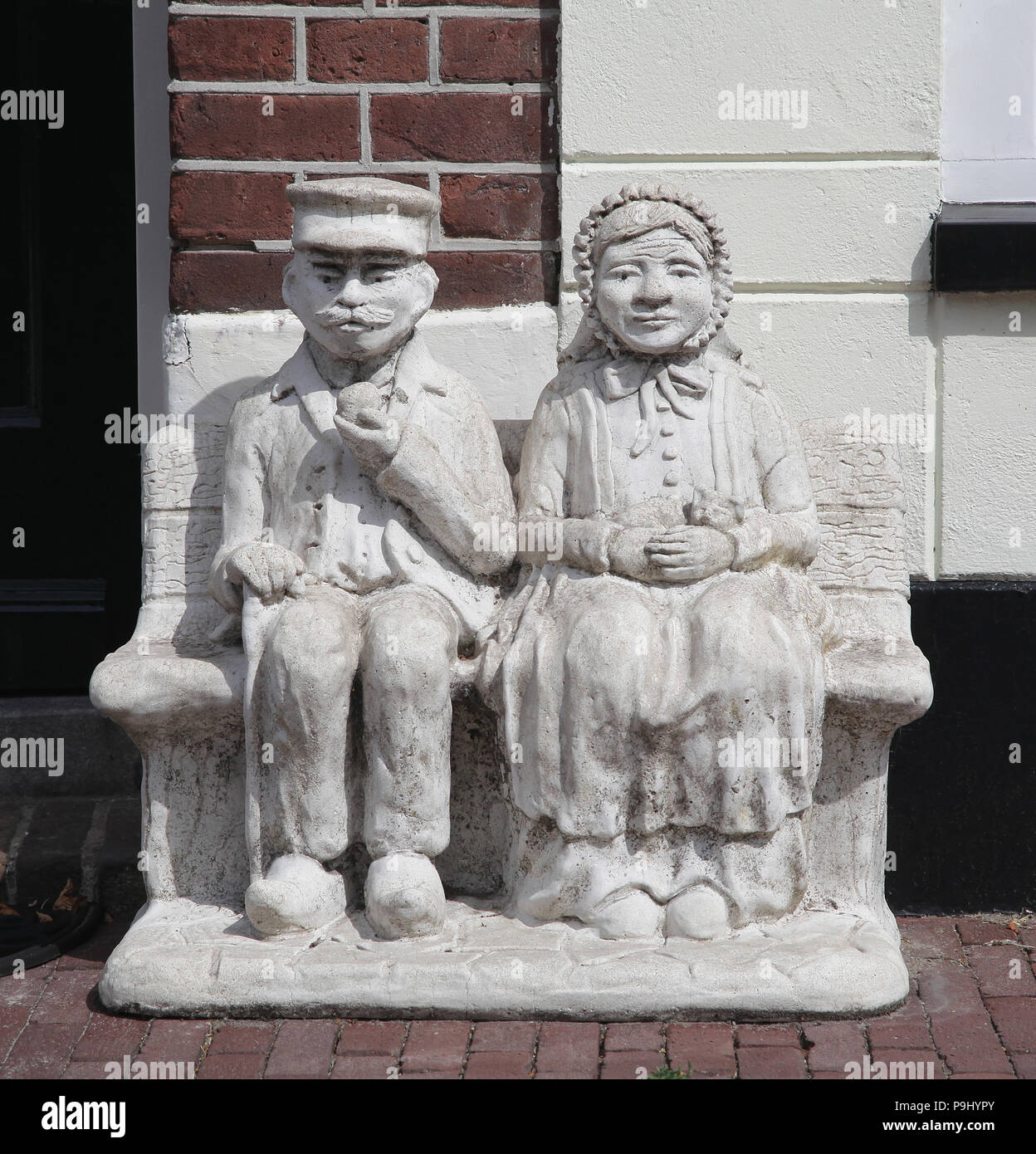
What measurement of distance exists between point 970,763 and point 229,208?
242cm

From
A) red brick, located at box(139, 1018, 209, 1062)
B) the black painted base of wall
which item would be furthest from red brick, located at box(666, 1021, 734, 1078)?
the black painted base of wall

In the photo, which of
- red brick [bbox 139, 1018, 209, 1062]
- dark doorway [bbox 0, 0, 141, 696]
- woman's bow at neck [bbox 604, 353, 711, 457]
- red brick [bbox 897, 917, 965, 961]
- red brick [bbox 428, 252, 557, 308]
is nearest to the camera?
red brick [bbox 139, 1018, 209, 1062]

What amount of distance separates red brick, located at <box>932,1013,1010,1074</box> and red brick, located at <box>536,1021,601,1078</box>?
2.32ft

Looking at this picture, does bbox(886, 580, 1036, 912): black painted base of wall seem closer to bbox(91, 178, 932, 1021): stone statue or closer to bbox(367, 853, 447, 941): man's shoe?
bbox(91, 178, 932, 1021): stone statue

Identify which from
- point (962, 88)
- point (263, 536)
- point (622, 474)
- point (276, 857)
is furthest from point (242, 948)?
point (962, 88)

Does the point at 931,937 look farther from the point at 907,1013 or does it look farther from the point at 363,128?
the point at 363,128

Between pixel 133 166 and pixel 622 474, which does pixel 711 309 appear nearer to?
pixel 622 474

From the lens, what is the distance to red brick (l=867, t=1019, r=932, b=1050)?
11.0 feet

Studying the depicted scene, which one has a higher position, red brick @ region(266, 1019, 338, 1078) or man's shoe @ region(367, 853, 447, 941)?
man's shoe @ region(367, 853, 447, 941)

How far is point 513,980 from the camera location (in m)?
3.42

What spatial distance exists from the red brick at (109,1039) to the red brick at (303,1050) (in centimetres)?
30

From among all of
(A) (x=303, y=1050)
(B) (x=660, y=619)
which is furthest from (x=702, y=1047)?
(B) (x=660, y=619)

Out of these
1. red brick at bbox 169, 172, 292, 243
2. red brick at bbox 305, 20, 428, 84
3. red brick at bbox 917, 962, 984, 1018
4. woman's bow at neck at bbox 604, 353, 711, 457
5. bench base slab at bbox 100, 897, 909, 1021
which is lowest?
red brick at bbox 917, 962, 984, 1018

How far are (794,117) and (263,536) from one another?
5.87 feet
